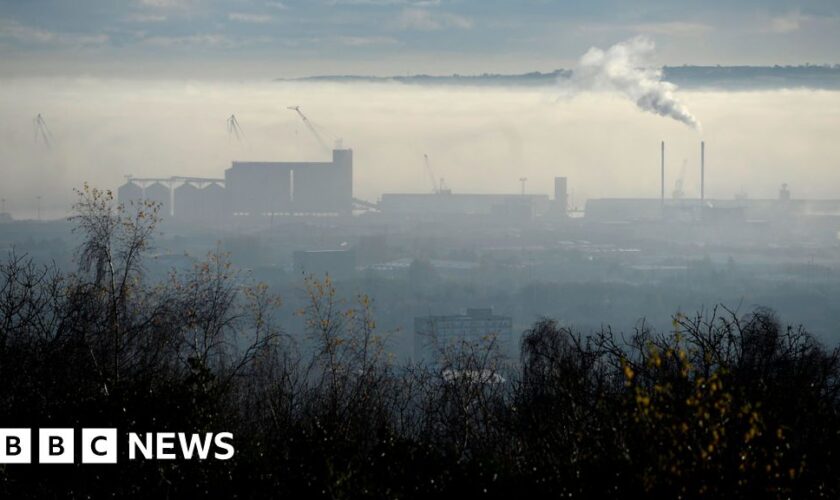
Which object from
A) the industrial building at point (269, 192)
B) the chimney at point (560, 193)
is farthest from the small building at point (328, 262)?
the chimney at point (560, 193)

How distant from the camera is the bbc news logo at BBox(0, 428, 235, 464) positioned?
9633 mm

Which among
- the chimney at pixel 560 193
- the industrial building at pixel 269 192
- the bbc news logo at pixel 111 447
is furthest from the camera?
the chimney at pixel 560 193

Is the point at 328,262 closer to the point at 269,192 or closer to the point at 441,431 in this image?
the point at 269,192

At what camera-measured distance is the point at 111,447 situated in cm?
977

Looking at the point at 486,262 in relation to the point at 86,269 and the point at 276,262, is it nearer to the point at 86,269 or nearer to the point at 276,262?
the point at 276,262

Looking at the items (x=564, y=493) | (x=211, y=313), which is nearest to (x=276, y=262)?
(x=211, y=313)

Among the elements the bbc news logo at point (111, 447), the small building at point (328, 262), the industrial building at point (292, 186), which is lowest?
the small building at point (328, 262)

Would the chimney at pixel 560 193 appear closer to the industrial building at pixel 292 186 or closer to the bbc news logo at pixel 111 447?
the industrial building at pixel 292 186

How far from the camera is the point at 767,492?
7.36 metres

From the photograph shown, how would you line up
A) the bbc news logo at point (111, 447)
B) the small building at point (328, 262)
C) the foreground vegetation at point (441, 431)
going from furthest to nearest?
1. the small building at point (328, 262)
2. the bbc news logo at point (111, 447)
3. the foreground vegetation at point (441, 431)

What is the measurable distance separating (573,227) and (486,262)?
21.1 meters

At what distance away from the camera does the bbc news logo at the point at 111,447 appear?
31.6ft

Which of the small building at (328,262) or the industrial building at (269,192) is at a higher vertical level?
the industrial building at (269,192)

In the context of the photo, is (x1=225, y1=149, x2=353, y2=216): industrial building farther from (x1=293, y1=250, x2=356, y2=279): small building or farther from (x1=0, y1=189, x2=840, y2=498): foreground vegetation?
(x1=0, y1=189, x2=840, y2=498): foreground vegetation
